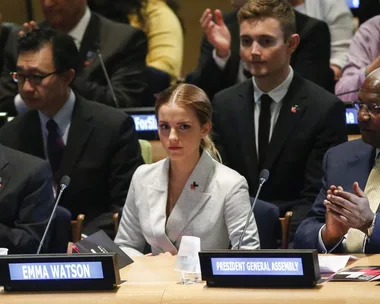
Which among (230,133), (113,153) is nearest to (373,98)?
(230,133)

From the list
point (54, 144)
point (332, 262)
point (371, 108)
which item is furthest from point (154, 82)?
point (332, 262)

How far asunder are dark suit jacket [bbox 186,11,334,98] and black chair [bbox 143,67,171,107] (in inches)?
16.5

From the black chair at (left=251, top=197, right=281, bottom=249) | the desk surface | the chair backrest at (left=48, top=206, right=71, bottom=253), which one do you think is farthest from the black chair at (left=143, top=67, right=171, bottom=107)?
the desk surface

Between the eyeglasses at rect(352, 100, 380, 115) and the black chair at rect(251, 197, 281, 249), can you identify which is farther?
the black chair at rect(251, 197, 281, 249)

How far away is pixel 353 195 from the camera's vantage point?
144 inches

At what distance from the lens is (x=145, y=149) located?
5.43m

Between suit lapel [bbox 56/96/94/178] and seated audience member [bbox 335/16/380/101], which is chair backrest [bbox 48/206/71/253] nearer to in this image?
suit lapel [bbox 56/96/94/178]

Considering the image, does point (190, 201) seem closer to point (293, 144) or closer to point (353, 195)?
point (353, 195)

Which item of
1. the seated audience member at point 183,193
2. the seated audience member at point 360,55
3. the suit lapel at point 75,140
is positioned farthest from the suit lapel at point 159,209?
the seated audience member at point 360,55

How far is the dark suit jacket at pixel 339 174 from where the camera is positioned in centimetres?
401

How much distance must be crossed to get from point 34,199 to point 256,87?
4.76 ft

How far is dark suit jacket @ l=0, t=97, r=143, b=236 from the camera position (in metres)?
5.16

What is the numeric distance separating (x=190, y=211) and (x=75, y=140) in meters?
1.19

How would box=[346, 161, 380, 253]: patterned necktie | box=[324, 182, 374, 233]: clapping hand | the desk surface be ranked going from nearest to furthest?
1. the desk surface
2. box=[324, 182, 374, 233]: clapping hand
3. box=[346, 161, 380, 253]: patterned necktie
